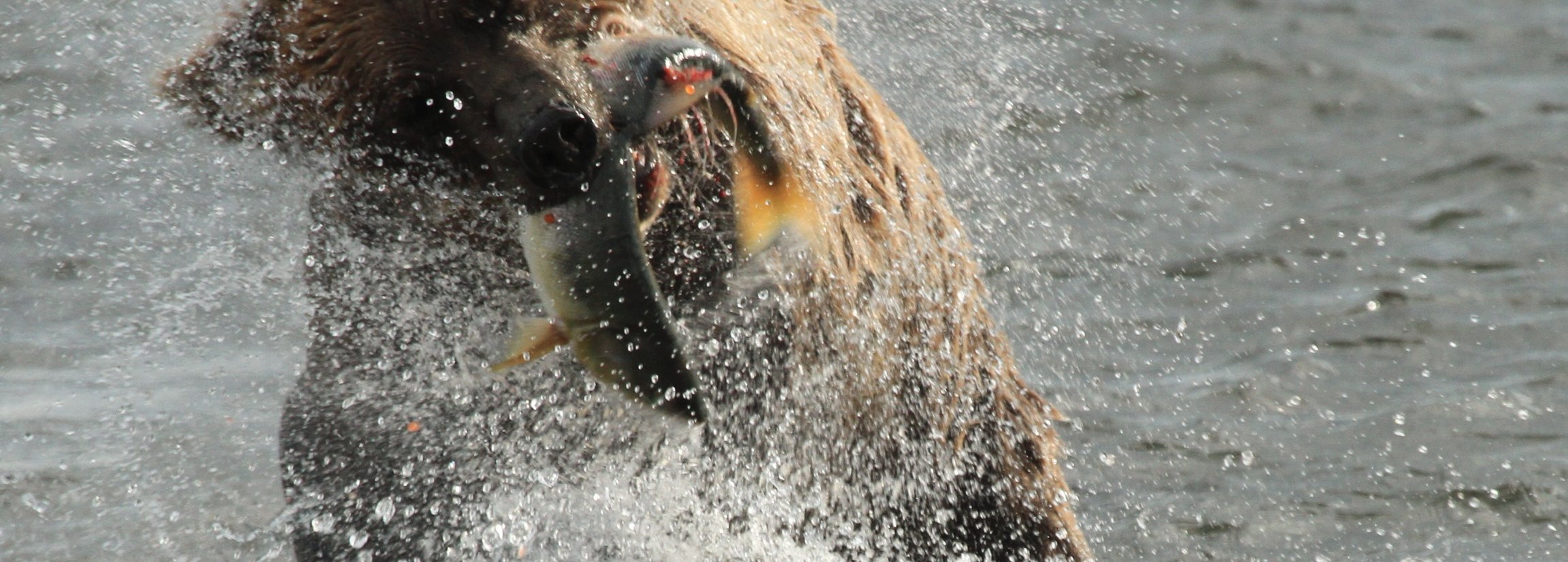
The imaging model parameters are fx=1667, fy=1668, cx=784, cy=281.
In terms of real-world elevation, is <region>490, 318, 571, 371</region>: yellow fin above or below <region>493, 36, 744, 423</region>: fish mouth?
below

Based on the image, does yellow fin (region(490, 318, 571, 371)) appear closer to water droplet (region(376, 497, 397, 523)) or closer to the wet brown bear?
the wet brown bear

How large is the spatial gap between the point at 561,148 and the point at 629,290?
22 cm

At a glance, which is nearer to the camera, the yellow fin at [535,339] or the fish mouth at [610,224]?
the fish mouth at [610,224]

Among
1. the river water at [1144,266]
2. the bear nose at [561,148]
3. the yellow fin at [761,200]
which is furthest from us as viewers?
the river water at [1144,266]

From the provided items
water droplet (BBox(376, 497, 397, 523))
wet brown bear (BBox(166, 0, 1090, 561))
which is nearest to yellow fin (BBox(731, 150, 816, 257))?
wet brown bear (BBox(166, 0, 1090, 561))

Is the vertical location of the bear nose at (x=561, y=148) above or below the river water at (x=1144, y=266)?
above

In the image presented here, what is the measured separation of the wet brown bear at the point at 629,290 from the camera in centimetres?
251

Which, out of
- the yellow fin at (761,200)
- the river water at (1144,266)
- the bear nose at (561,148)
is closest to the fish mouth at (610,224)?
the bear nose at (561,148)

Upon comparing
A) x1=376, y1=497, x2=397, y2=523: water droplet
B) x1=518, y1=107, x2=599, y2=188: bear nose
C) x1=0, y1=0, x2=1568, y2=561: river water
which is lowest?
x1=0, y1=0, x2=1568, y2=561: river water

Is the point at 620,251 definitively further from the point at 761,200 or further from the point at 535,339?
the point at 761,200

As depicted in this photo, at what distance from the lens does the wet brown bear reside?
251cm

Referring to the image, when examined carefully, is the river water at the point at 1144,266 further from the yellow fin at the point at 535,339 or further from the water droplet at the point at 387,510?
the yellow fin at the point at 535,339

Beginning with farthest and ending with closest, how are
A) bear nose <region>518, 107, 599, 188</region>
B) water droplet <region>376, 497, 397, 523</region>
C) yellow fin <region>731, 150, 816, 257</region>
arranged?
water droplet <region>376, 497, 397, 523</region>
yellow fin <region>731, 150, 816, 257</region>
bear nose <region>518, 107, 599, 188</region>

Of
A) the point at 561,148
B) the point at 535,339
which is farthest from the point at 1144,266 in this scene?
the point at 561,148
